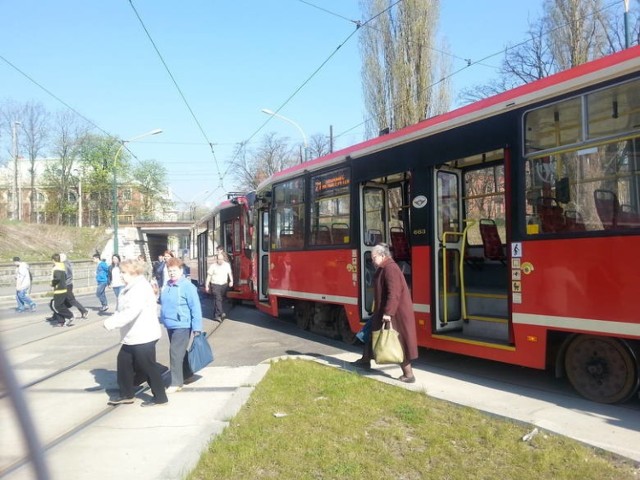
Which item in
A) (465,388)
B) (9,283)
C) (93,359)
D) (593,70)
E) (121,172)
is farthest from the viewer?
(121,172)

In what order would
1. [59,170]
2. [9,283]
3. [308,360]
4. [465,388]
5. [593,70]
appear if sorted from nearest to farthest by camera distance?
1. [593,70]
2. [465,388]
3. [308,360]
4. [9,283]
5. [59,170]

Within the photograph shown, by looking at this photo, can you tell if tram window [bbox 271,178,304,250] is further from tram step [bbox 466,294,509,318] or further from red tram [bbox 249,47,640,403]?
tram step [bbox 466,294,509,318]

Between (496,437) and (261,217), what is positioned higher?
(261,217)

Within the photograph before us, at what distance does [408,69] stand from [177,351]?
21419mm

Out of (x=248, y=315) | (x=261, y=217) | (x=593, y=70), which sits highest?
(x=593, y=70)

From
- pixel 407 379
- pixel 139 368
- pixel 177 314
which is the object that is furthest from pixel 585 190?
pixel 139 368

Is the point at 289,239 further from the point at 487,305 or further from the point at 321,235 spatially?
the point at 487,305

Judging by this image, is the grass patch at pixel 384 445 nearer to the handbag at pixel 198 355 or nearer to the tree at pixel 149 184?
the handbag at pixel 198 355

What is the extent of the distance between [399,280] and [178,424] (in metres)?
2.94

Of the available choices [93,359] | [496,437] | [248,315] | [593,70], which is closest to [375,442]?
[496,437]

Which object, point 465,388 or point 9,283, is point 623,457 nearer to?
point 465,388

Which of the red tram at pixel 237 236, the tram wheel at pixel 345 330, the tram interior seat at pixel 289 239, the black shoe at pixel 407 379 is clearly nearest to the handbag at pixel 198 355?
the black shoe at pixel 407 379

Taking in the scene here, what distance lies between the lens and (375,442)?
4.35 m

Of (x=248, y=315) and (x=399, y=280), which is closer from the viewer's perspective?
(x=399, y=280)
